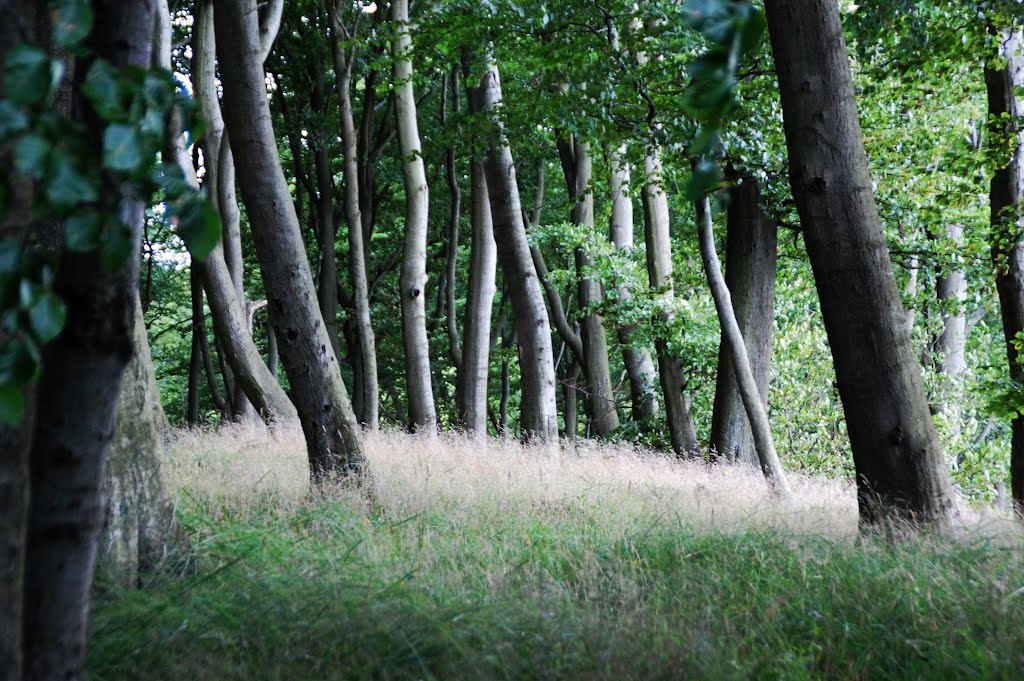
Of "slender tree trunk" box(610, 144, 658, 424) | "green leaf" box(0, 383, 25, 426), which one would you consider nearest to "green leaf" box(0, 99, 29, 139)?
"green leaf" box(0, 383, 25, 426)

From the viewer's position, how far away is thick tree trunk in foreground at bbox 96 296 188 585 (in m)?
4.21

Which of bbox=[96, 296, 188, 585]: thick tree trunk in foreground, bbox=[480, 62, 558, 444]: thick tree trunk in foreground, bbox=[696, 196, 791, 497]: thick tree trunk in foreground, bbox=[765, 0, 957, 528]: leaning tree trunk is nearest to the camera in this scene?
bbox=[96, 296, 188, 585]: thick tree trunk in foreground

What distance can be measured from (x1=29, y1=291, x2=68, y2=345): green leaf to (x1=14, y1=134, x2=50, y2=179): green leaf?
0.79 feet

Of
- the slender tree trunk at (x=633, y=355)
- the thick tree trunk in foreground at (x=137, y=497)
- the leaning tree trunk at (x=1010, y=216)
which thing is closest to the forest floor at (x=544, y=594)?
the thick tree trunk in foreground at (x=137, y=497)

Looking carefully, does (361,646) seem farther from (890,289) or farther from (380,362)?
(380,362)

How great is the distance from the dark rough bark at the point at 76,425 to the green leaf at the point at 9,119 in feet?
2.56

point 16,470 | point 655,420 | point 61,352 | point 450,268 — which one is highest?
point 450,268

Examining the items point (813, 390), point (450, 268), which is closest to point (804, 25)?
point (813, 390)

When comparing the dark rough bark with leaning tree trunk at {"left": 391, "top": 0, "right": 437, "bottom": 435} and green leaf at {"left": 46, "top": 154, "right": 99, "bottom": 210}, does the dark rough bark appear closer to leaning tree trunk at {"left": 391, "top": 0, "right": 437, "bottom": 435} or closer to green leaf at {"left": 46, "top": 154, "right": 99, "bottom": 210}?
green leaf at {"left": 46, "top": 154, "right": 99, "bottom": 210}

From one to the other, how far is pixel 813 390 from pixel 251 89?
13114mm

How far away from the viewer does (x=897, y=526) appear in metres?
5.33

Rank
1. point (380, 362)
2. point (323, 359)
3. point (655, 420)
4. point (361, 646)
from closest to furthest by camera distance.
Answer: point (361, 646) < point (323, 359) < point (655, 420) < point (380, 362)

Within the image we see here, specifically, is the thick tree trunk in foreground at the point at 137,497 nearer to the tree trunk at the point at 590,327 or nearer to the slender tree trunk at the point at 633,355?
the slender tree trunk at the point at 633,355

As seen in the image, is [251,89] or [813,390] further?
[813,390]
